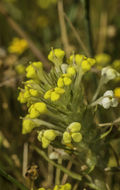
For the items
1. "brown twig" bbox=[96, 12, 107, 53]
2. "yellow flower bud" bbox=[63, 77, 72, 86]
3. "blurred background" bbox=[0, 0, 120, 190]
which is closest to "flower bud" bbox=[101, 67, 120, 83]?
"yellow flower bud" bbox=[63, 77, 72, 86]

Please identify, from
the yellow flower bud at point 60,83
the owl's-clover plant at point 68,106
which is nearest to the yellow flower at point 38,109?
the owl's-clover plant at point 68,106

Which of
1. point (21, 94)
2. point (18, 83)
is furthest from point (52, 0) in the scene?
point (21, 94)

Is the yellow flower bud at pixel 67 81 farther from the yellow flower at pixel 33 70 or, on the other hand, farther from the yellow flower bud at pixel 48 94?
the yellow flower at pixel 33 70

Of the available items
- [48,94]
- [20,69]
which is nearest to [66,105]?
[48,94]

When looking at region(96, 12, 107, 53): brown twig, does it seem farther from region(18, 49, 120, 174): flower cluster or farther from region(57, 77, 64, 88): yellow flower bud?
region(57, 77, 64, 88): yellow flower bud

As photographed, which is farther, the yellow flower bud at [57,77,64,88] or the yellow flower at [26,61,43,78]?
the yellow flower at [26,61,43,78]

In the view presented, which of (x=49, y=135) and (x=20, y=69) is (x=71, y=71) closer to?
(x=49, y=135)
